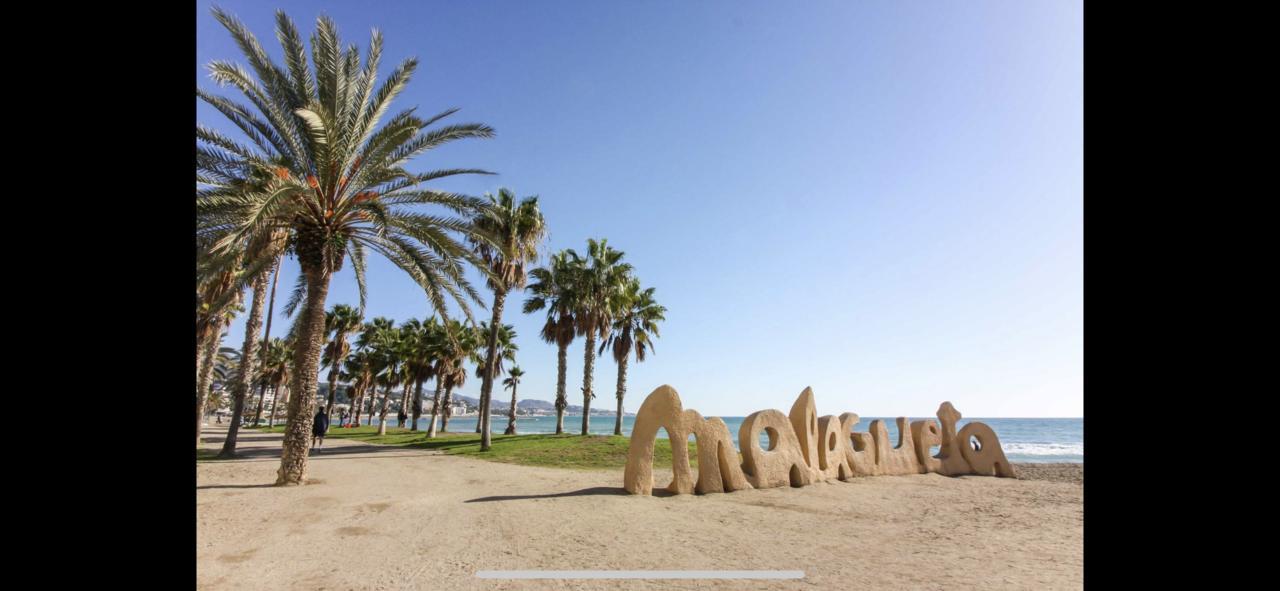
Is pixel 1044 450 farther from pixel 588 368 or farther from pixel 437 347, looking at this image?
pixel 437 347

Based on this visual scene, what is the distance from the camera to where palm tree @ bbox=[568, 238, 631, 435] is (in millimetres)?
29328

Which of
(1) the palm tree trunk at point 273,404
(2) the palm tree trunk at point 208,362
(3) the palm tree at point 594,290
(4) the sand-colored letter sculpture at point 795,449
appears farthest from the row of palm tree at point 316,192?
(1) the palm tree trunk at point 273,404

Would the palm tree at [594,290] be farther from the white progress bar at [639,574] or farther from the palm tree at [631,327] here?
the white progress bar at [639,574]

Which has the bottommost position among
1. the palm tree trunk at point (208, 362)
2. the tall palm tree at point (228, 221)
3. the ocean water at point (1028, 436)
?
the ocean water at point (1028, 436)

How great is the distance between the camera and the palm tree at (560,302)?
29.5 m

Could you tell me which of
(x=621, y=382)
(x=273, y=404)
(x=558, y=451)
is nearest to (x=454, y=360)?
(x=621, y=382)

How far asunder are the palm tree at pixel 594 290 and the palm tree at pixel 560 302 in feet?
1.14

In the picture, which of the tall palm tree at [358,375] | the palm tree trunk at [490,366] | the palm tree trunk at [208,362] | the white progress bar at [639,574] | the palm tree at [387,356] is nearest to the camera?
the white progress bar at [639,574]

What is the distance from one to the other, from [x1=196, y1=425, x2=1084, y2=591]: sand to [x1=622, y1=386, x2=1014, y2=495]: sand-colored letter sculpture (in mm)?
595

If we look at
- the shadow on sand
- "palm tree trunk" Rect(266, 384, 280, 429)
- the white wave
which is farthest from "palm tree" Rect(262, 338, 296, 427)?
the white wave

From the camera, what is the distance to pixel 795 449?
1294cm

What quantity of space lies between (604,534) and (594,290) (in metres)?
22.1

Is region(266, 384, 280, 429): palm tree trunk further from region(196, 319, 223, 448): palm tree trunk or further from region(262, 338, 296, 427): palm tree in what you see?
region(196, 319, 223, 448): palm tree trunk
